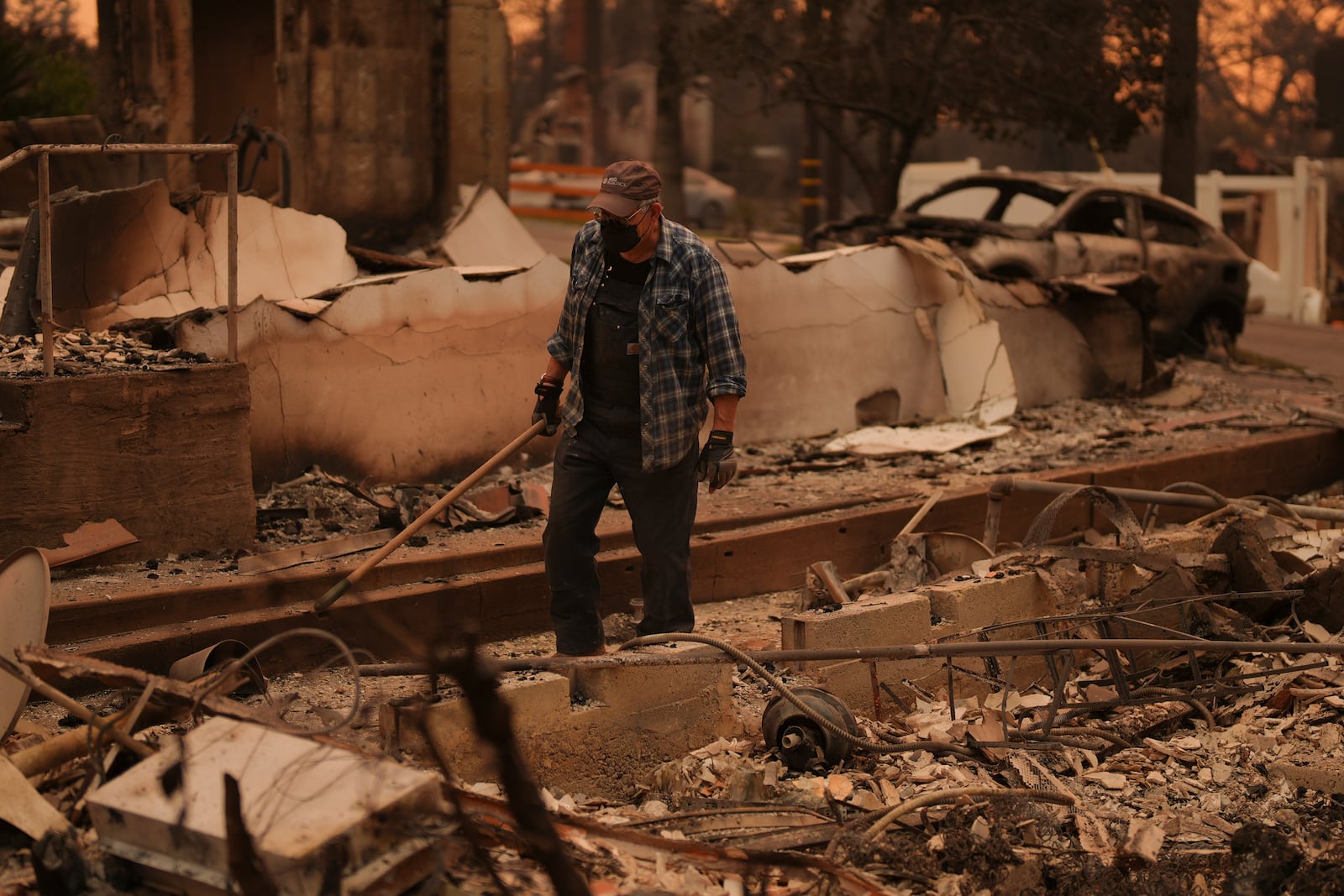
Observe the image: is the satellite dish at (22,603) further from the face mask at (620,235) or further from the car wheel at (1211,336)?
the car wheel at (1211,336)

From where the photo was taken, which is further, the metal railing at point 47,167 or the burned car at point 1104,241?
the burned car at point 1104,241

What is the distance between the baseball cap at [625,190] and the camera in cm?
502

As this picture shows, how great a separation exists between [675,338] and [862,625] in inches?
56.5

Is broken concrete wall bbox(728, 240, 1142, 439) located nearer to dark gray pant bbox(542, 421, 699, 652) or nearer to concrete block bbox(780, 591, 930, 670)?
concrete block bbox(780, 591, 930, 670)

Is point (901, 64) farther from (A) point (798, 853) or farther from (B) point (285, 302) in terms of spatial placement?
(A) point (798, 853)

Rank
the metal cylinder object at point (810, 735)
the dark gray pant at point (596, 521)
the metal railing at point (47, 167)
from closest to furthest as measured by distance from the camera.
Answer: the metal cylinder object at point (810, 735) < the dark gray pant at point (596, 521) < the metal railing at point (47, 167)

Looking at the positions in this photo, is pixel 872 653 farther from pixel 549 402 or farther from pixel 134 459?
pixel 134 459

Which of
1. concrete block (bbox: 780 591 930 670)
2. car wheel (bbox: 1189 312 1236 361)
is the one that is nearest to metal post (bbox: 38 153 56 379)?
concrete block (bbox: 780 591 930 670)

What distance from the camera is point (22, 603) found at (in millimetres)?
4441

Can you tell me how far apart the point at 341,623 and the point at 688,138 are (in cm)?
3063

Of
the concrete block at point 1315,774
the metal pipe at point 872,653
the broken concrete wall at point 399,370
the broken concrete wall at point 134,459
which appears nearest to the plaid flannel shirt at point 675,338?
the metal pipe at point 872,653

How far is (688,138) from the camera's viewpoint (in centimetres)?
3541

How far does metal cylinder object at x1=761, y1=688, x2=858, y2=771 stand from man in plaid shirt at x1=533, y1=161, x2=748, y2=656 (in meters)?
0.66

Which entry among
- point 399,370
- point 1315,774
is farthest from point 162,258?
point 1315,774
